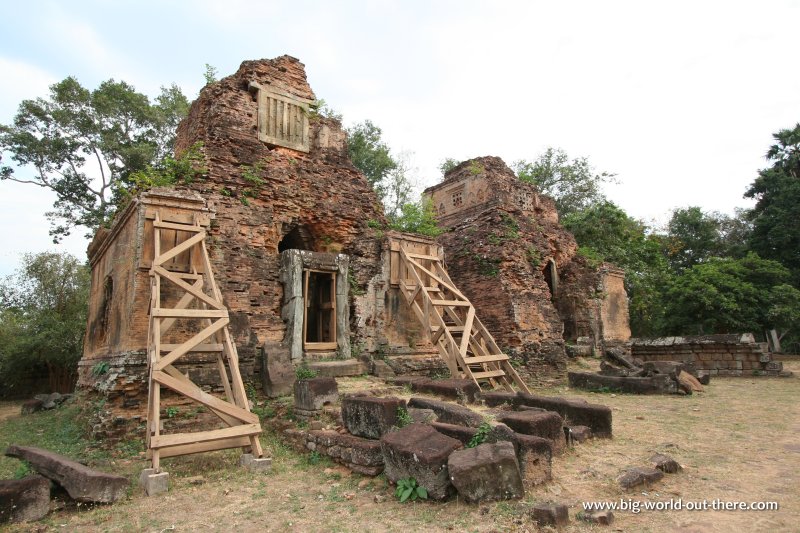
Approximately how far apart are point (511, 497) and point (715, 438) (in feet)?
13.6

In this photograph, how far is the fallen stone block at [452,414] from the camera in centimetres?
579

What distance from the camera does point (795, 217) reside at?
85.1 ft

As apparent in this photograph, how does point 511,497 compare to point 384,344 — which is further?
point 384,344

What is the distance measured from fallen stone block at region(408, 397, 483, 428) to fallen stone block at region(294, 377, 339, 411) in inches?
59.7

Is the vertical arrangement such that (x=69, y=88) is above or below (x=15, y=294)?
above

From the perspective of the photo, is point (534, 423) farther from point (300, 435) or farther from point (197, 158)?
point (197, 158)

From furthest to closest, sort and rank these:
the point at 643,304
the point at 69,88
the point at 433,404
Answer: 1. the point at 643,304
2. the point at 69,88
3. the point at 433,404

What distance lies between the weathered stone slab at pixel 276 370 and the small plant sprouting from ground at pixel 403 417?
128 inches

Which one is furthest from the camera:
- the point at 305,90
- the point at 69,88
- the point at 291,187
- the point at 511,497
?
the point at 69,88

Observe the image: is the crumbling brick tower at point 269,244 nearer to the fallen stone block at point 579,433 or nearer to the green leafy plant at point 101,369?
the green leafy plant at point 101,369

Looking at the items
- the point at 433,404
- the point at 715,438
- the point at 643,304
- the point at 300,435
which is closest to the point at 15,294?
the point at 300,435

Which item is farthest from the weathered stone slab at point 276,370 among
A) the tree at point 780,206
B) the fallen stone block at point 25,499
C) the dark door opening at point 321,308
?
the tree at point 780,206

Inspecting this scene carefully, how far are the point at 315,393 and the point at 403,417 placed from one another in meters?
1.94

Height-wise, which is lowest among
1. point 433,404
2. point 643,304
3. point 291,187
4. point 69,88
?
point 433,404
